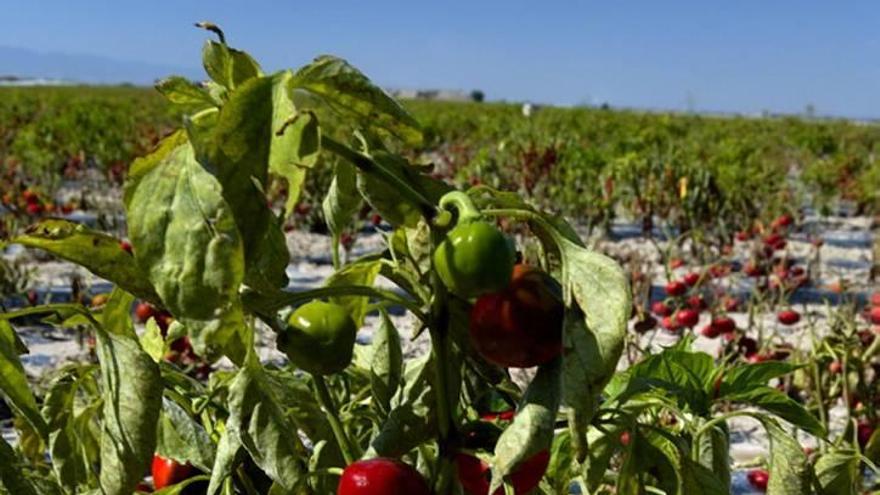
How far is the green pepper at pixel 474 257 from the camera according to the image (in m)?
0.68

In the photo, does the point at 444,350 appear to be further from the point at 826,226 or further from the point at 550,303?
the point at 826,226

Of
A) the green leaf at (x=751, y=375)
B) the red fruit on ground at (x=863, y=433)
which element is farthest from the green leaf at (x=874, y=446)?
the red fruit on ground at (x=863, y=433)

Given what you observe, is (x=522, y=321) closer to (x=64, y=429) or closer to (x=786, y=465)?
(x=786, y=465)

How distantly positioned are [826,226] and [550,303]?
25.3ft

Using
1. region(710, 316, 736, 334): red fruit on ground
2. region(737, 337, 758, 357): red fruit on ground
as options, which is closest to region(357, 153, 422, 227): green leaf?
region(737, 337, 758, 357): red fruit on ground

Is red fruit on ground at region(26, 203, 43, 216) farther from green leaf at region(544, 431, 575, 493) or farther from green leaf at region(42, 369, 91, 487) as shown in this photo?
green leaf at region(544, 431, 575, 493)

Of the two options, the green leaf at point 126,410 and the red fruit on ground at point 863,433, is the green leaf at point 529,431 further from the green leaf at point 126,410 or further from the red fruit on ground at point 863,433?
the red fruit on ground at point 863,433

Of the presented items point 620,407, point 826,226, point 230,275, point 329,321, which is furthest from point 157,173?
point 826,226

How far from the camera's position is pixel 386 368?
99 centimetres

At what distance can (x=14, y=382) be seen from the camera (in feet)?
2.85

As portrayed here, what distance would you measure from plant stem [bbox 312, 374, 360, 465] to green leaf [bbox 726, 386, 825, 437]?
0.39m

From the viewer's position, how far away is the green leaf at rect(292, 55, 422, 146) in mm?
729

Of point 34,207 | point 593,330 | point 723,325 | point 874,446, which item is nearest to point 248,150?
point 593,330

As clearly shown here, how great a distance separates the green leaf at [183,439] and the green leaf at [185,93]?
40cm
